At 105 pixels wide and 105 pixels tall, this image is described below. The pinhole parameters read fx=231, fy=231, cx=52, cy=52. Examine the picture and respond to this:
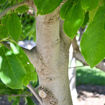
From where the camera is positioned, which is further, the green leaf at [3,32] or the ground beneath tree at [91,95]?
the ground beneath tree at [91,95]

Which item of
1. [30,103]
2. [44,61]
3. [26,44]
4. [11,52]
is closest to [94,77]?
[26,44]

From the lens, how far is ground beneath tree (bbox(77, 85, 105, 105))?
506cm

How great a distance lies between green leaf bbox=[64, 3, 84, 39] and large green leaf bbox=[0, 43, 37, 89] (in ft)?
0.66

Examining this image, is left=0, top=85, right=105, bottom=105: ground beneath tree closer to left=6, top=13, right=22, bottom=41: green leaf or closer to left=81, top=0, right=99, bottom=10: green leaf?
left=6, top=13, right=22, bottom=41: green leaf

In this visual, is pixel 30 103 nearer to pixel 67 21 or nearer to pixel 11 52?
pixel 11 52

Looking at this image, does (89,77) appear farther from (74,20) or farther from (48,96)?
(74,20)

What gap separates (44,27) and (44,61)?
7.5 inches

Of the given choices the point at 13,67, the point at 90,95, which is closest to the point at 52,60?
the point at 13,67

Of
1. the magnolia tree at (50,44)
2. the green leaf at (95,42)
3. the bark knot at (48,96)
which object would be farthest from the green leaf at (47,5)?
the bark knot at (48,96)

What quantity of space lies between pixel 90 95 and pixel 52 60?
15.2 ft

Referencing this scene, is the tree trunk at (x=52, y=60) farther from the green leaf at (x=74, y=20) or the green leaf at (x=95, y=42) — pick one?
the green leaf at (x=95, y=42)

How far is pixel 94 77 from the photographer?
7.34 m

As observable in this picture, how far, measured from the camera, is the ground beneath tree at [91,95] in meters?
5.06

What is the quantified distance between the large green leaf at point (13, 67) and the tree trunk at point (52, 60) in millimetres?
400
